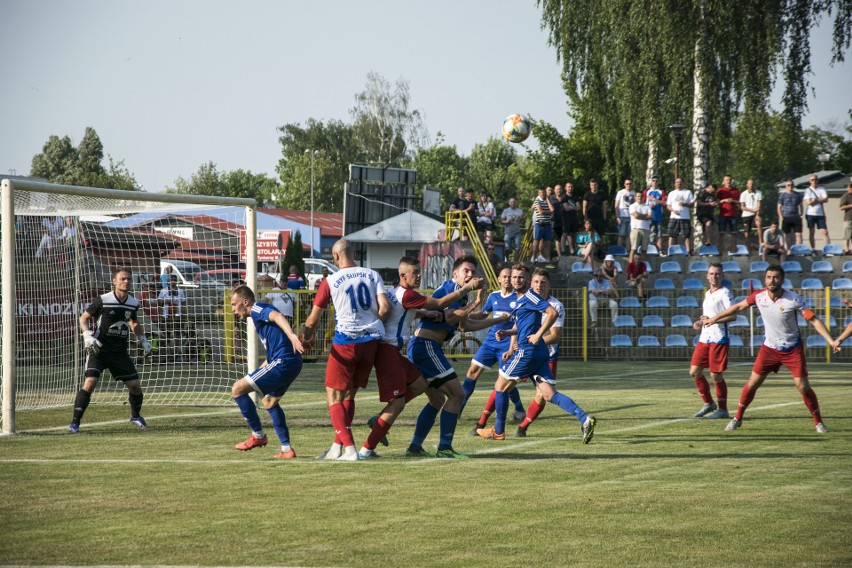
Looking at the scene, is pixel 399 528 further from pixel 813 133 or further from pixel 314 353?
pixel 813 133

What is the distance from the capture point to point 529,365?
11898 mm

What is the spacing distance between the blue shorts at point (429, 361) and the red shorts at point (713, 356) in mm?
5326

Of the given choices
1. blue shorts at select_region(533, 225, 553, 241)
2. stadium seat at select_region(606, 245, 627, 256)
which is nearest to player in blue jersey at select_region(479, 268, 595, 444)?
blue shorts at select_region(533, 225, 553, 241)

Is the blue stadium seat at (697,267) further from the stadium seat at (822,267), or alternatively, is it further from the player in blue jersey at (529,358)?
the player in blue jersey at (529,358)

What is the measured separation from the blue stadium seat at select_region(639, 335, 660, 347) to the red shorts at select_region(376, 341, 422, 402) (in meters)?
17.7

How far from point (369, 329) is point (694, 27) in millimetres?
23019

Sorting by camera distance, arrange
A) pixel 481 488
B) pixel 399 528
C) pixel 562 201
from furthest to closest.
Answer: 1. pixel 562 201
2. pixel 481 488
3. pixel 399 528

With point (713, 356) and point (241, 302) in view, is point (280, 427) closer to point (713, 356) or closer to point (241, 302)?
point (241, 302)

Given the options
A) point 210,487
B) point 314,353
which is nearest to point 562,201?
point 314,353

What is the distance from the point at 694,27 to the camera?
29906 mm

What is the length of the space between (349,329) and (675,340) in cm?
1833

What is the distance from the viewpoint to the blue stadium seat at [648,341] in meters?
26.9

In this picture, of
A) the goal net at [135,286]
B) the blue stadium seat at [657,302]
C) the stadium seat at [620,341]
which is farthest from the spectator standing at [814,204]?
the goal net at [135,286]

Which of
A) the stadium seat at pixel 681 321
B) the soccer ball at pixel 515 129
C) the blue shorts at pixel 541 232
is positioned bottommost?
the stadium seat at pixel 681 321
